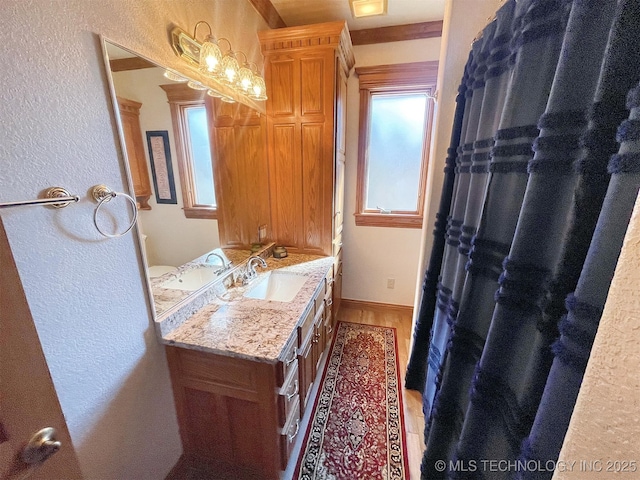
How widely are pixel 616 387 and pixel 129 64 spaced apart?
1471mm

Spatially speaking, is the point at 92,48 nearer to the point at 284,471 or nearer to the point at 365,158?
the point at 284,471

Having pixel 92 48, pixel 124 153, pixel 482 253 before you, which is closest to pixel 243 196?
pixel 124 153

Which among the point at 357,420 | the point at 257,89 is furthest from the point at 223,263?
the point at 357,420

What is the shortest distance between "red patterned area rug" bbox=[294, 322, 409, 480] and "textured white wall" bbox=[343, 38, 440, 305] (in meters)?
0.62

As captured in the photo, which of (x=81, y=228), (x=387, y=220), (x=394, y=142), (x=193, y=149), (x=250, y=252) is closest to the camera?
(x=81, y=228)

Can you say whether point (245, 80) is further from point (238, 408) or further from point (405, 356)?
point (405, 356)

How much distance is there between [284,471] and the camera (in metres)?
1.21

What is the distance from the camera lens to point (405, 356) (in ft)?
6.82

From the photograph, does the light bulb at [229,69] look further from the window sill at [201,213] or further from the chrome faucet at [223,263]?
the chrome faucet at [223,263]

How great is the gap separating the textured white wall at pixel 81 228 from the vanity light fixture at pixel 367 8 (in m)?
1.32

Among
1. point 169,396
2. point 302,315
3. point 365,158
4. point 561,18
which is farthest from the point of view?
point 365,158

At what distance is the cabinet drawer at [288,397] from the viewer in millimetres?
1054

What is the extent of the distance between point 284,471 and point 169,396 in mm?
668

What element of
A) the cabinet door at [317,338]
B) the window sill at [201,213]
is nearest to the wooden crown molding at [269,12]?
the window sill at [201,213]
